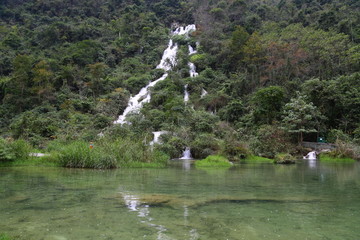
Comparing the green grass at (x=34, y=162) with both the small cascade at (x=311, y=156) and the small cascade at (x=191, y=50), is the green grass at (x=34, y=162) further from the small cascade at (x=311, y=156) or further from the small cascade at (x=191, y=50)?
the small cascade at (x=191, y=50)

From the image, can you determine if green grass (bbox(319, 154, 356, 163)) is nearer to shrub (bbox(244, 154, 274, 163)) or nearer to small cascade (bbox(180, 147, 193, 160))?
shrub (bbox(244, 154, 274, 163))

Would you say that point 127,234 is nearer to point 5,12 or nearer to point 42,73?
point 42,73

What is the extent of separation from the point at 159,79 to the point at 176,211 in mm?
38466

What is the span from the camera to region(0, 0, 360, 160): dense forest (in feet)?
87.4

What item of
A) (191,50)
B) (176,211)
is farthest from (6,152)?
(191,50)

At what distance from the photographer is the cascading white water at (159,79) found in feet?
119

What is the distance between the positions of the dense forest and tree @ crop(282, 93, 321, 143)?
0.43 ft

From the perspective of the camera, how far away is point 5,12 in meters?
61.7

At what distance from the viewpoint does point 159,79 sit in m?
43.8

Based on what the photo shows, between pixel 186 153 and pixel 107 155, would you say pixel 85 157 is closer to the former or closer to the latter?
pixel 107 155

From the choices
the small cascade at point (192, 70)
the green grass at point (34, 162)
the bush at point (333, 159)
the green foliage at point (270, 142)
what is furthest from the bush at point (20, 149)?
the small cascade at point (192, 70)

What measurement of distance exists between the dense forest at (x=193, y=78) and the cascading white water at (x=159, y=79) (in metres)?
0.99

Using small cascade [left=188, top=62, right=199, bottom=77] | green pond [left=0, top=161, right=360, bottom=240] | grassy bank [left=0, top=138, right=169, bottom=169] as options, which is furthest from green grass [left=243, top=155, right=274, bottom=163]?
small cascade [left=188, top=62, right=199, bottom=77]

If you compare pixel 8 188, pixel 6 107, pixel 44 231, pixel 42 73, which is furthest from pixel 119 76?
pixel 44 231
